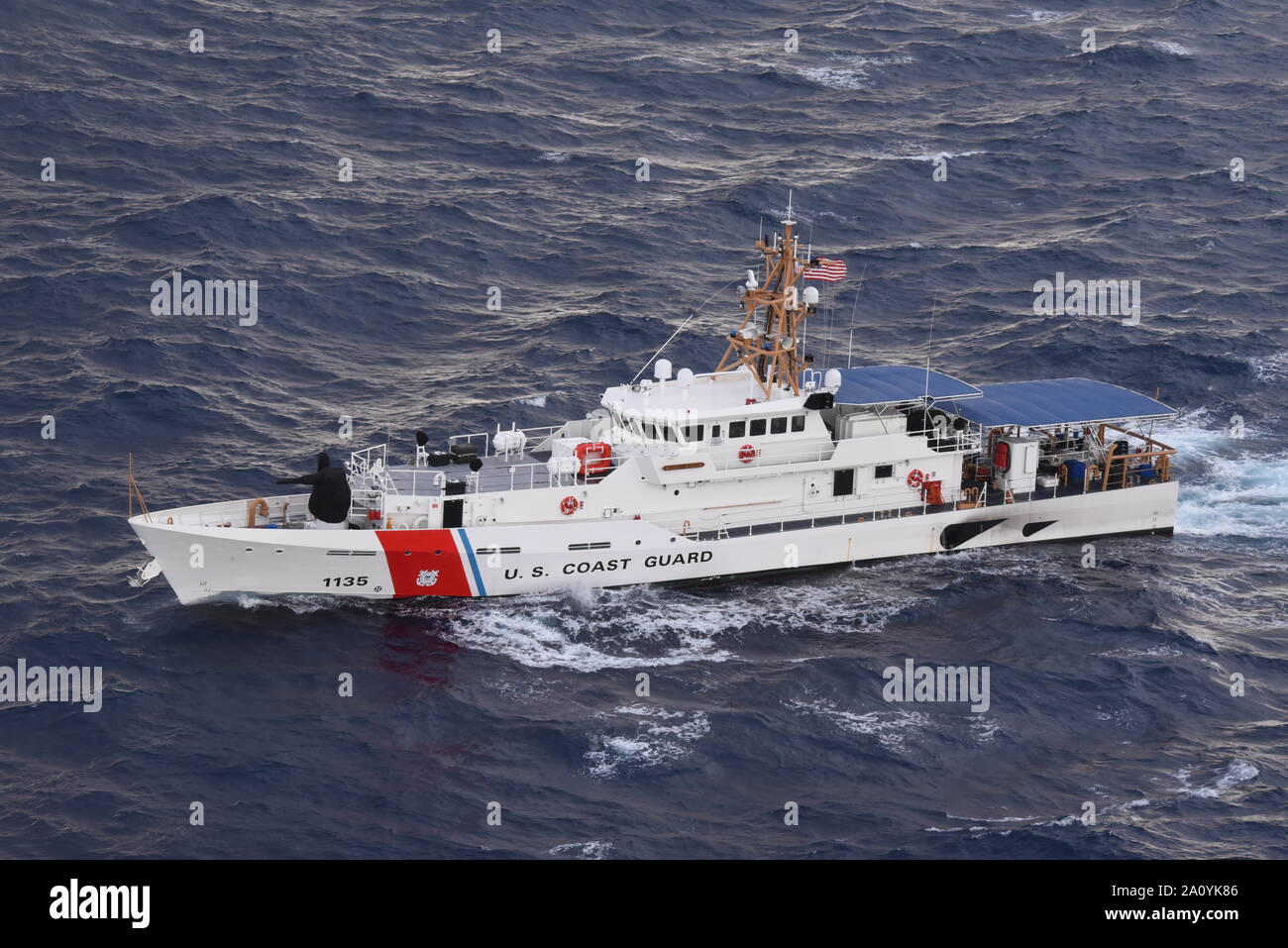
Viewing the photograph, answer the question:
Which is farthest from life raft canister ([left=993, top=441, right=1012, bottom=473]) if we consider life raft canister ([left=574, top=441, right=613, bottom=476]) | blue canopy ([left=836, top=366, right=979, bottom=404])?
life raft canister ([left=574, top=441, right=613, bottom=476])

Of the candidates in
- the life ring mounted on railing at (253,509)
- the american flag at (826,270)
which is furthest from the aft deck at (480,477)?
the american flag at (826,270)

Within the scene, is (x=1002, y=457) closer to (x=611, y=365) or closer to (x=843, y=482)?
(x=843, y=482)

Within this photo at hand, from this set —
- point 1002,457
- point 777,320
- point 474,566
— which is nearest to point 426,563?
point 474,566

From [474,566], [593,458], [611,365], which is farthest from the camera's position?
[611,365]

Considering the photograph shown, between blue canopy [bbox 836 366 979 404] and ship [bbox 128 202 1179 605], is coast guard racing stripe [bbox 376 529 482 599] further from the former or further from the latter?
blue canopy [bbox 836 366 979 404]

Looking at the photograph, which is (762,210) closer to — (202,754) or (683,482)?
(683,482)

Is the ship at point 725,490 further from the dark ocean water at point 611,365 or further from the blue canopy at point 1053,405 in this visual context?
the dark ocean water at point 611,365
